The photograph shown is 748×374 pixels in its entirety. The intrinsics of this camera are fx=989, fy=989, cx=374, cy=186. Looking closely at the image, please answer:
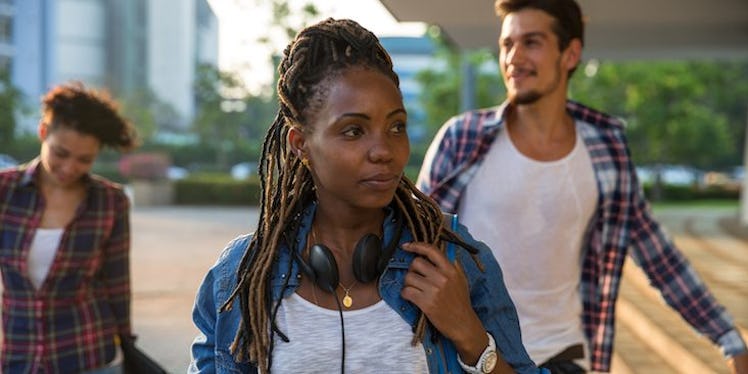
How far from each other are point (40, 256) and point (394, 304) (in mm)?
2542

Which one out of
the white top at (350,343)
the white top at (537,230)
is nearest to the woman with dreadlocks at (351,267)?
the white top at (350,343)

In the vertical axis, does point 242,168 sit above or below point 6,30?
below

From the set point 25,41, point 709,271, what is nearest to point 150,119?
point 25,41

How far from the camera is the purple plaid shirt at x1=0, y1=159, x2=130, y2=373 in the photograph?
403 cm

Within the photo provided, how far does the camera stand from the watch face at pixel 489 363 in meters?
1.91

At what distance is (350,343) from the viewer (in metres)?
1.89

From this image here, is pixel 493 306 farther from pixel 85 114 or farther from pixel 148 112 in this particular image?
pixel 148 112

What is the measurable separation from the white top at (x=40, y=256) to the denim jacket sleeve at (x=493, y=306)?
8.37 feet

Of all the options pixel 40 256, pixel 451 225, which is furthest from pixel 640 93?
pixel 451 225

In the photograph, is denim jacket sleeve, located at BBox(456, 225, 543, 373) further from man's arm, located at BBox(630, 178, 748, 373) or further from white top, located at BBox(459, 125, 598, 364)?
man's arm, located at BBox(630, 178, 748, 373)

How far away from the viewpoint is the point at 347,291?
77.8 inches

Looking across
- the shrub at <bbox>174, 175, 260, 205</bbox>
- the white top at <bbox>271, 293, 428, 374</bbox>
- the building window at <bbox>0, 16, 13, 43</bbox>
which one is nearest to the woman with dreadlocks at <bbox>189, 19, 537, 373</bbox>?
the white top at <bbox>271, 293, 428, 374</bbox>

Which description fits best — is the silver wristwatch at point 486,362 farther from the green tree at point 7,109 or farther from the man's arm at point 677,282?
the green tree at point 7,109

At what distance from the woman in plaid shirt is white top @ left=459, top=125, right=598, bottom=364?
167 cm
